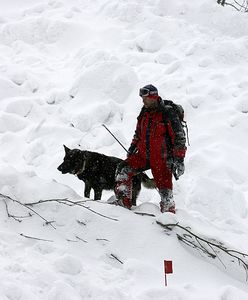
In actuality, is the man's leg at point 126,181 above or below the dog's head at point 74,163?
above

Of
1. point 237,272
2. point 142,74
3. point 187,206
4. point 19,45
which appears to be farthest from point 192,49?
point 237,272

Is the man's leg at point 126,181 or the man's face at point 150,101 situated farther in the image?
the man's leg at point 126,181

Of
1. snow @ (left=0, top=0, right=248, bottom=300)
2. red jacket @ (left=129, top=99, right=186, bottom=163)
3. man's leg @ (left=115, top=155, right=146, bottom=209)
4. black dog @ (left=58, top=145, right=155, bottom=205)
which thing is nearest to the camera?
snow @ (left=0, top=0, right=248, bottom=300)

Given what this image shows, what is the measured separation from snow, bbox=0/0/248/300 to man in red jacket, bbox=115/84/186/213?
1.62 ft

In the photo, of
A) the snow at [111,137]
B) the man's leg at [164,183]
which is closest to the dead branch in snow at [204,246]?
the snow at [111,137]

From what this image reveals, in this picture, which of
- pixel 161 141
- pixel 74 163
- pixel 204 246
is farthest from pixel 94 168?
pixel 204 246

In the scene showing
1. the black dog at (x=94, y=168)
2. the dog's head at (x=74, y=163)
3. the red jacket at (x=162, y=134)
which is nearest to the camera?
the red jacket at (x=162, y=134)

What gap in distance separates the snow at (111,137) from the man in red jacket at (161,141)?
0.49 metres

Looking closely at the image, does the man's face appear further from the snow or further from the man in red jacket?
the snow

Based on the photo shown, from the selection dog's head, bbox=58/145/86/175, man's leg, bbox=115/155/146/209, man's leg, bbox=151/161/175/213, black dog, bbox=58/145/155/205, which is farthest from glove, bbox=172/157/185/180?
dog's head, bbox=58/145/86/175

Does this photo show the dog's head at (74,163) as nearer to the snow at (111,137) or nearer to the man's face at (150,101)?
the snow at (111,137)

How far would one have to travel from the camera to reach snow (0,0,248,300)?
12.4 ft

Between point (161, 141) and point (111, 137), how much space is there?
433 cm

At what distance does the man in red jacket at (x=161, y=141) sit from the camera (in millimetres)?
5129
